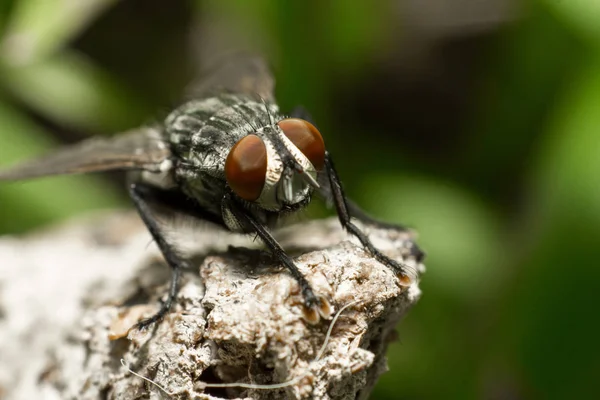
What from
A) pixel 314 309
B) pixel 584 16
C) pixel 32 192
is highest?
pixel 584 16

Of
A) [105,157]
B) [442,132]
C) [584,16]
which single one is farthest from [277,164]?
[442,132]

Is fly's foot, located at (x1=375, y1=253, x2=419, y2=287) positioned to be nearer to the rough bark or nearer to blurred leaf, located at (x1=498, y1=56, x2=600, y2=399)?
the rough bark

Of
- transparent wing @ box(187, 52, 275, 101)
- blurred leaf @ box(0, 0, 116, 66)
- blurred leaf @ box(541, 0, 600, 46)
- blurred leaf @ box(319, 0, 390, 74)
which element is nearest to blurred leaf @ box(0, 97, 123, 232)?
blurred leaf @ box(0, 0, 116, 66)

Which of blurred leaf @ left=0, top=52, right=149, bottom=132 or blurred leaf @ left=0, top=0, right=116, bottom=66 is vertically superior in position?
blurred leaf @ left=0, top=0, right=116, bottom=66

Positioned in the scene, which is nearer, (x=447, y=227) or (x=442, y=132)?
(x=447, y=227)

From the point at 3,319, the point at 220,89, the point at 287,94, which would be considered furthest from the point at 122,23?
the point at 3,319

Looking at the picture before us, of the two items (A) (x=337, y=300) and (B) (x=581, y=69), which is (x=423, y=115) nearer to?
(B) (x=581, y=69)

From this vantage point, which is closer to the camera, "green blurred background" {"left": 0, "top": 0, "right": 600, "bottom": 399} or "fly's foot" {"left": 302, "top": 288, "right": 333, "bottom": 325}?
"fly's foot" {"left": 302, "top": 288, "right": 333, "bottom": 325}

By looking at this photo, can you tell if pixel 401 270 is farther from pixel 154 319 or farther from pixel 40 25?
pixel 40 25
